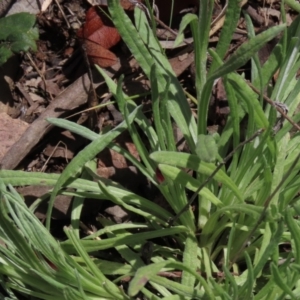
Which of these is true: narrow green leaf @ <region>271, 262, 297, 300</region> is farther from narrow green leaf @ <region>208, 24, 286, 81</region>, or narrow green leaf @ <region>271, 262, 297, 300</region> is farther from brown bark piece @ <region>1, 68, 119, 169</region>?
brown bark piece @ <region>1, 68, 119, 169</region>

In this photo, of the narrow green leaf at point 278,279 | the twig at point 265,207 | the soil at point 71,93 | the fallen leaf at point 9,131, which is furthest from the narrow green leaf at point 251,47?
the fallen leaf at point 9,131

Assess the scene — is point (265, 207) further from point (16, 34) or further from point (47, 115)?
point (16, 34)

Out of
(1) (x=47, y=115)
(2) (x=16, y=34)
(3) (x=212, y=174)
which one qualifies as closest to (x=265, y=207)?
(3) (x=212, y=174)

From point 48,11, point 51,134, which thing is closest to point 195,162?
point 51,134

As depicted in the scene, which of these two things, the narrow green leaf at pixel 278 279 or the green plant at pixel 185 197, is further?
the green plant at pixel 185 197

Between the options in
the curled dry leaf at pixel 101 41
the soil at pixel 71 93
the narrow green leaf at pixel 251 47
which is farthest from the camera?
the curled dry leaf at pixel 101 41

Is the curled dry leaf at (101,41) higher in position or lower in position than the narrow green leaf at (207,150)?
higher

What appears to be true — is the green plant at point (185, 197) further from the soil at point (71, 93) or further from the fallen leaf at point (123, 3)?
the fallen leaf at point (123, 3)
